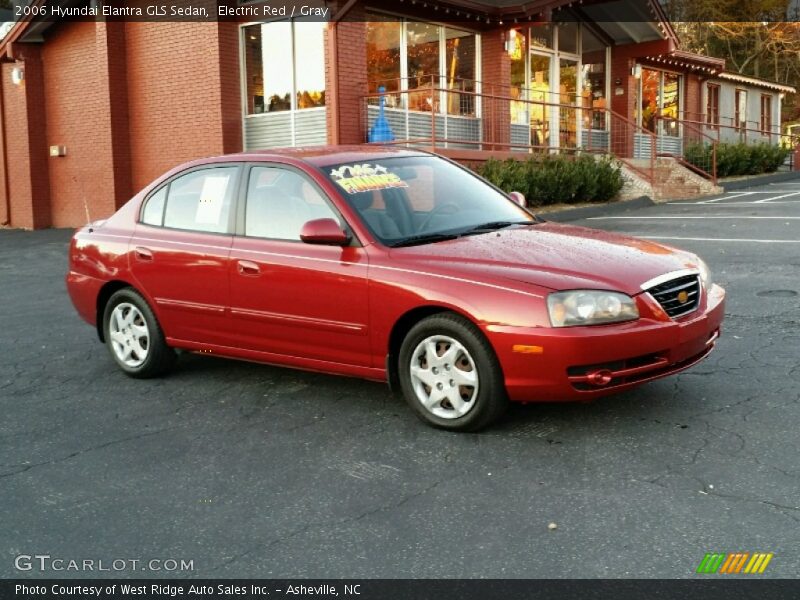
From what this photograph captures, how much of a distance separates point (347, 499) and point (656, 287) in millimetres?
1956

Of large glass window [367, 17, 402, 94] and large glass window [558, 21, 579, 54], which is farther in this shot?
large glass window [558, 21, 579, 54]

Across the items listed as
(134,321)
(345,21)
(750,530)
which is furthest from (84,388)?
(345,21)

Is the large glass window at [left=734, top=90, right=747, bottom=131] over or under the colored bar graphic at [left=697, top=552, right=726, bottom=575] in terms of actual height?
over

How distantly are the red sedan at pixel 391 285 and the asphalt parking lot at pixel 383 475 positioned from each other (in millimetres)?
322

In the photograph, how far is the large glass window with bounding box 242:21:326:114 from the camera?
1775cm

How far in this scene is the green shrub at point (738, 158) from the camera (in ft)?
92.4

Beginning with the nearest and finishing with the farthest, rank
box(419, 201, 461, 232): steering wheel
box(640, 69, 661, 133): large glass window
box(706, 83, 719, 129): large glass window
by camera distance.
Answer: box(419, 201, 461, 232): steering wheel < box(640, 69, 661, 133): large glass window < box(706, 83, 719, 129): large glass window

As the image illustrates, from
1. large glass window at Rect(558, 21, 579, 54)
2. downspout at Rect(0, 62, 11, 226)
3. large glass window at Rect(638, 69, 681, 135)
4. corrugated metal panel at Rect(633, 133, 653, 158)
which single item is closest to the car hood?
downspout at Rect(0, 62, 11, 226)

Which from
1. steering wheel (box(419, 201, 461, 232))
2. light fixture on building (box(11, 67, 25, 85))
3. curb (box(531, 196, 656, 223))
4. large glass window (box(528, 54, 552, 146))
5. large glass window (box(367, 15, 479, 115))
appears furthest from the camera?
large glass window (box(528, 54, 552, 146))

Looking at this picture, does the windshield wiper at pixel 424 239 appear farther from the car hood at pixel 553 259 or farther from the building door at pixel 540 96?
the building door at pixel 540 96

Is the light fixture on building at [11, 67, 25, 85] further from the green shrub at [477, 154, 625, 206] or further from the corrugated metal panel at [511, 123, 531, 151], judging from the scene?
the corrugated metal panel at [511, 123, 531, 151]

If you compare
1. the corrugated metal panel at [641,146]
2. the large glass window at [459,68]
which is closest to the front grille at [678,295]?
the large glass window at [459,68]

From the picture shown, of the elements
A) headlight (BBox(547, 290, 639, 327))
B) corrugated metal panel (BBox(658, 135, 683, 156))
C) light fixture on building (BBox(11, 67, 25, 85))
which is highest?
light fixture on building (BBox(11, 67, 25, 85))

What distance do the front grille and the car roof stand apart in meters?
2.05
